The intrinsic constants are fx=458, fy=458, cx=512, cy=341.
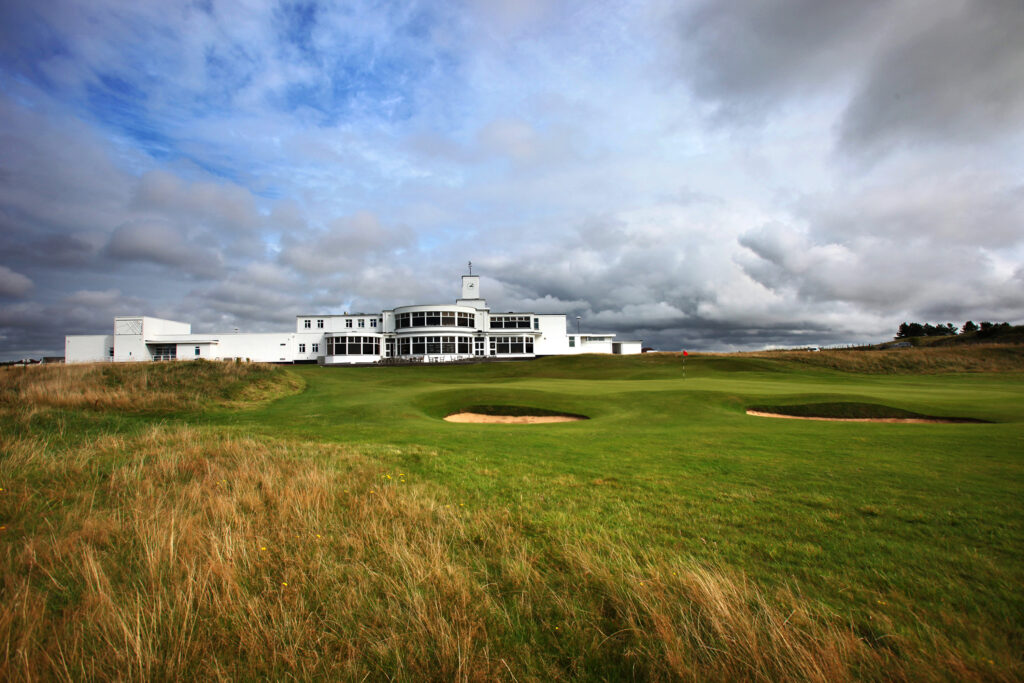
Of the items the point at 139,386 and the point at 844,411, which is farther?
the point at 139,386

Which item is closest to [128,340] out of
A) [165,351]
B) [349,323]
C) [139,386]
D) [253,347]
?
[165,351]

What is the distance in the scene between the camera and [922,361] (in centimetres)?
4681

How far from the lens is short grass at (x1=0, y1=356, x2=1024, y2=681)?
10.8ft


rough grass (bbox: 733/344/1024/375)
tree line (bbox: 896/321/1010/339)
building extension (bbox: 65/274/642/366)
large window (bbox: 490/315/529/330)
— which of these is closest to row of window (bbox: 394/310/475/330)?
building extension (bbox: 65/274/642/366)

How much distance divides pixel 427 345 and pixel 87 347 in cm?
4588

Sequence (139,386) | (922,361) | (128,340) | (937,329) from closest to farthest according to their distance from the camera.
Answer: (139,386) < (922,361) < (128,340) < (937,329)

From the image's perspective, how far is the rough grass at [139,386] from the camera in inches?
720

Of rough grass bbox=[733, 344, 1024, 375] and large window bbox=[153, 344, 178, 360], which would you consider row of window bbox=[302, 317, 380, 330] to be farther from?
rough grass bbox=[733, 344, 1024, 375]

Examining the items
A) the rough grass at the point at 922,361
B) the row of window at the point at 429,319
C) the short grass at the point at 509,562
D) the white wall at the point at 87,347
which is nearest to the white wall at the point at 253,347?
the white wall at the point at 87,347

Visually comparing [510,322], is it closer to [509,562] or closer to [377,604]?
[509,562]

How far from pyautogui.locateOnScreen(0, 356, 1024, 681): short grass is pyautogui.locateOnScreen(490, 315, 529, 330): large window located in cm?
6215

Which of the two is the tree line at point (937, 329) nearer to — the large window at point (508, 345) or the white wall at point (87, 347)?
the large window at point (508, 345)

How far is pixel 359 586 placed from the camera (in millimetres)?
4352

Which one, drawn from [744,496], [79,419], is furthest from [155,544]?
[79,419]
